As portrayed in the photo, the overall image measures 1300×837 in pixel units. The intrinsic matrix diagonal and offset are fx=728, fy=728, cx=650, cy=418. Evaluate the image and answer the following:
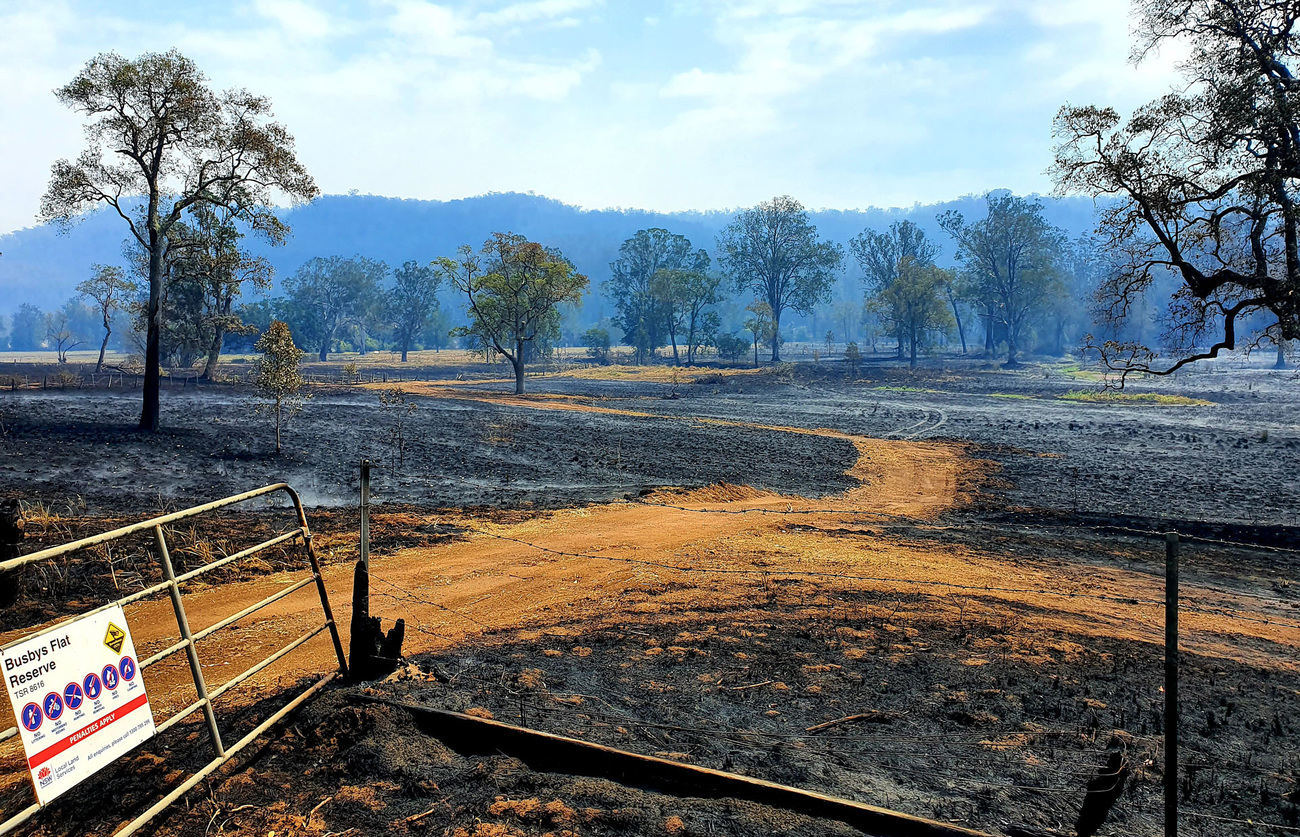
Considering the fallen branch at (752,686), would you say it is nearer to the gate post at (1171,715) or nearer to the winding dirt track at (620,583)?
the winding dirt track at (620,583)

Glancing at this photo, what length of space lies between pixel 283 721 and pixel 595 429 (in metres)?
22.9

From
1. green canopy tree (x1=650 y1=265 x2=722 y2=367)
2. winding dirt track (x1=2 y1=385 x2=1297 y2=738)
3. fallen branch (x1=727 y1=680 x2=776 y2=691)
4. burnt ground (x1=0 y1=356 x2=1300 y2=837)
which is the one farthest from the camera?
green canopy tree (x1=650 y1=265 x2=722 y2=367)

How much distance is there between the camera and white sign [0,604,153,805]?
325cm

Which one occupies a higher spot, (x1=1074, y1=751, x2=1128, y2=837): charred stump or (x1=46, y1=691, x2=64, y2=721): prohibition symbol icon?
(x1=46, y1=691, x2=64, y2=721): prohibition symbol icon

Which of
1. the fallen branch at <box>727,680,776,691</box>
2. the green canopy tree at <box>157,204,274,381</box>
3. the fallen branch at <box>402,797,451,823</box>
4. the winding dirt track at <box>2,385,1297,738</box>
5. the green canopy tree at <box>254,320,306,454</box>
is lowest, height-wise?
the winding dirt track at <box>2,385,1297,738</box>

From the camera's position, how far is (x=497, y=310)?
4825cm

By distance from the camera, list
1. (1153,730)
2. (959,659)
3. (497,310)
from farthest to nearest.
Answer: (497,310)
(959,659)
(1153,730)

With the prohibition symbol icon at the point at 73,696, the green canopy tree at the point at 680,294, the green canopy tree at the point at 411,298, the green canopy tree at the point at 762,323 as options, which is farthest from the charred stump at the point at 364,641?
the green canopy tree at the point at 411,298

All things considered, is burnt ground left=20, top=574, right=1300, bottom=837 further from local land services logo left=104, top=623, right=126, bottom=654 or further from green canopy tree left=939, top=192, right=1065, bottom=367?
green canopy tree left=939, top=192, right=1065, bottom=367

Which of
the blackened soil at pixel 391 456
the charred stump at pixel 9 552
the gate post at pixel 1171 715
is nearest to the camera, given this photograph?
the gate post at pixel 1171 715

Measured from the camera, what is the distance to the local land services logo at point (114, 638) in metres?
3.72

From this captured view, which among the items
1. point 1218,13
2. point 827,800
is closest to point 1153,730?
point 827,800

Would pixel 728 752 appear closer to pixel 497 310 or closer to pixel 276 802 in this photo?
pixel 276 802

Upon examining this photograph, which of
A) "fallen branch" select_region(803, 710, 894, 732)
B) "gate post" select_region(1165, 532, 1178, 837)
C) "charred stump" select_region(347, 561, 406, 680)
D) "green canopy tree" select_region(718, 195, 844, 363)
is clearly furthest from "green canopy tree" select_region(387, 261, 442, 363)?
"gate post" select_region(1165, 532, 1178, 837)
